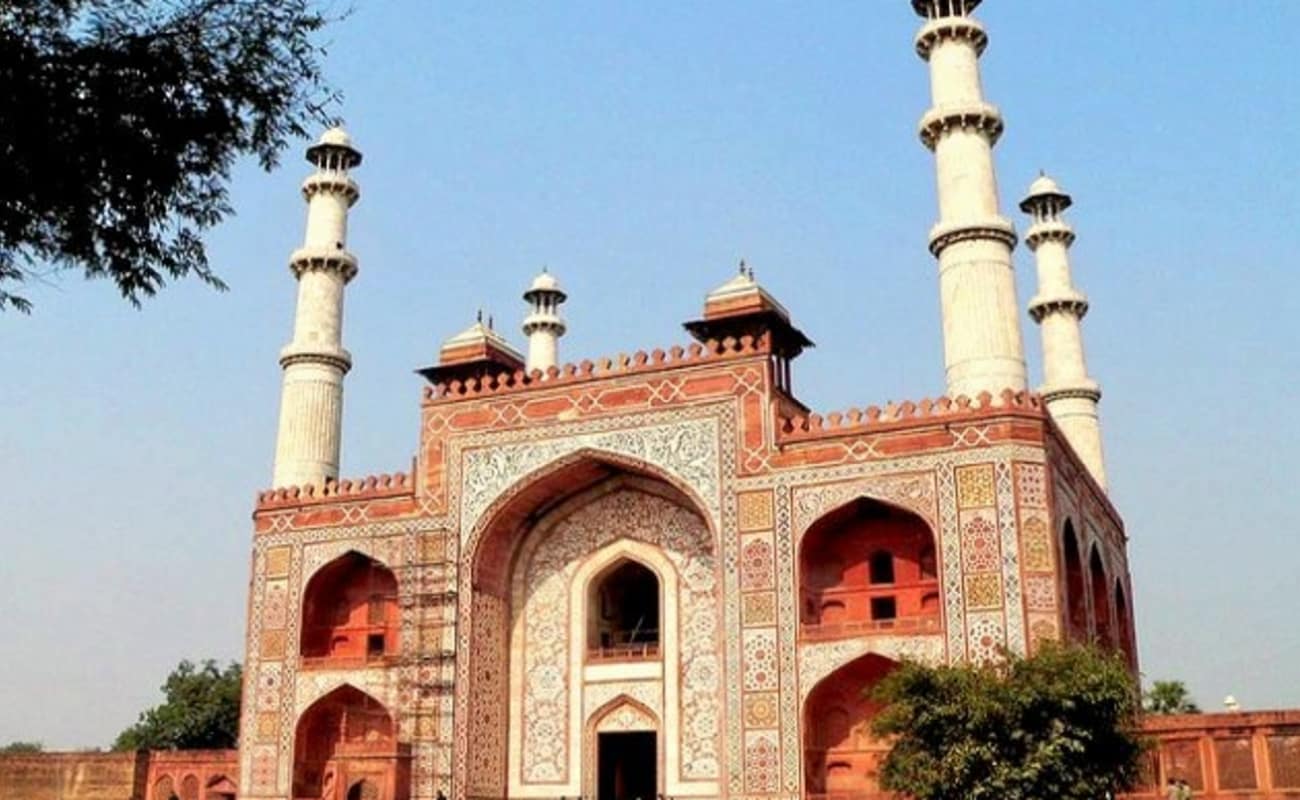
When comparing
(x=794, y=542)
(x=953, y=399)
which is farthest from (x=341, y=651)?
(x=953, y=399)

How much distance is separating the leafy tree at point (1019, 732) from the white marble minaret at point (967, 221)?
575 cm

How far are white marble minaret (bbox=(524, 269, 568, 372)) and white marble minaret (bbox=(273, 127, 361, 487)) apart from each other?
4.56 metres

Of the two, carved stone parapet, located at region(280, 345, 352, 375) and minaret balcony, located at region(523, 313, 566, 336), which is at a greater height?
minaret balcony, located at region(523, 313, 566, 336)

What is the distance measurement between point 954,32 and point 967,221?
308 cm

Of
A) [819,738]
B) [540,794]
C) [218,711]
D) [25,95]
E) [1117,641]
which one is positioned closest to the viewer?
[25,95]

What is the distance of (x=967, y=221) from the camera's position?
19.2 m

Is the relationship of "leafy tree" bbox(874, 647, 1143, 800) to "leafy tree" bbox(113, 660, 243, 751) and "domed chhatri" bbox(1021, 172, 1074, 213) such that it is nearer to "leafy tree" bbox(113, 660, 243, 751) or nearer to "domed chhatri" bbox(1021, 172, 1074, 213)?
"domed chhatri" bbox(1021, 172, 1074, 213)

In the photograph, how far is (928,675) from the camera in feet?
44.5

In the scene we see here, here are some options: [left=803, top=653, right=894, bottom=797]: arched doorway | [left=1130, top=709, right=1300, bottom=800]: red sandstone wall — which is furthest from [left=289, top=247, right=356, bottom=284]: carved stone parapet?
[left=1130, top=709, right=1300, bottom=800]: red sandstone wall

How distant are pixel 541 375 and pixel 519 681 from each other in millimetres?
4327

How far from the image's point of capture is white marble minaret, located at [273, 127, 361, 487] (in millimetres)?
22438

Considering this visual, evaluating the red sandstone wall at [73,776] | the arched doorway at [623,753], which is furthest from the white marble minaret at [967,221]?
the red sandstone wall at [73,776]

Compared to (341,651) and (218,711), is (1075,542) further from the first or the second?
(218,711)

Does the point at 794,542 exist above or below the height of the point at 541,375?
below
